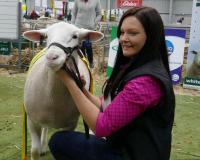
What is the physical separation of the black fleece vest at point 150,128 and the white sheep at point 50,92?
0.78 metres

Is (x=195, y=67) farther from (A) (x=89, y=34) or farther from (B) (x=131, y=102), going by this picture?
(B) (x=131, y=102)

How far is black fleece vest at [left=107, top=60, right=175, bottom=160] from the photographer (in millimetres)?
2049

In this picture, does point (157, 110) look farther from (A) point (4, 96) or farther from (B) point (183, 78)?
(B) point (183, 78)

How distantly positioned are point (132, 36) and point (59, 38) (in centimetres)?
69

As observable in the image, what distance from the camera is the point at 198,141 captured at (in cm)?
439

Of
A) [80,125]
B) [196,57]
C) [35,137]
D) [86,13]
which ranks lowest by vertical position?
[80,125]

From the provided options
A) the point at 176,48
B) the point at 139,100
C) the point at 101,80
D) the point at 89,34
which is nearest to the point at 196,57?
the point at 176,48

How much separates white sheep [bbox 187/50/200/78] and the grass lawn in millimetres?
754

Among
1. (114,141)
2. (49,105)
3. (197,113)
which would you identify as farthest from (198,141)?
(114,141)

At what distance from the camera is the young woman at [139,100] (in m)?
2.00

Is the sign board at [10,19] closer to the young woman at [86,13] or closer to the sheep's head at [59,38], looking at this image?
the young woman at [86,13]

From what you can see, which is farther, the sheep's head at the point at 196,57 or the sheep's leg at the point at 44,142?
the sheep's head at the point at 196,57

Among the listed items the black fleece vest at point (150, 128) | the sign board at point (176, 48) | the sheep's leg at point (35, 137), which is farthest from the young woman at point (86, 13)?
the black fleece vest at point (150, 128)

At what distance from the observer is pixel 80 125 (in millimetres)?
4773
